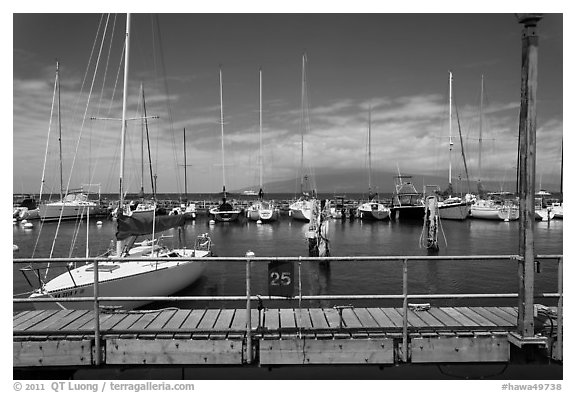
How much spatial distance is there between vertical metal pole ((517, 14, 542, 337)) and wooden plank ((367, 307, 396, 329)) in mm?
1829

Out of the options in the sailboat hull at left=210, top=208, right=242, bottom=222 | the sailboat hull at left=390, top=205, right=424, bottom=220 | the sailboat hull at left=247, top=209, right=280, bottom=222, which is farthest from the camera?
the sailboat hull at left=390, top=205, right=424, bottom=220

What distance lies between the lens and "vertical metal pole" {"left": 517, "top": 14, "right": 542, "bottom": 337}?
18.1ft

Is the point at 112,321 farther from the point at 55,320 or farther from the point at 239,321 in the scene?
the point at 239,321

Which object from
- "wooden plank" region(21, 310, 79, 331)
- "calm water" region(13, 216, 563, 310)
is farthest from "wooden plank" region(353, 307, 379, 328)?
"calm water" region(13, 216, 563, 310)

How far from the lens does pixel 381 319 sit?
669cm

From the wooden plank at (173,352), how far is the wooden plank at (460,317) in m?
3.33

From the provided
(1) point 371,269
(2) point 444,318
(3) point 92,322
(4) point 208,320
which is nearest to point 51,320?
(3) point 92,322

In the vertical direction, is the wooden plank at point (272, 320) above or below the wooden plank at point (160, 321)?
below

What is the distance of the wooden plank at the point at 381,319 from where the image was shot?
6.39 metres

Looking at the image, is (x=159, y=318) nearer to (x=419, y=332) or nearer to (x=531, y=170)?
(x=419, y=332)

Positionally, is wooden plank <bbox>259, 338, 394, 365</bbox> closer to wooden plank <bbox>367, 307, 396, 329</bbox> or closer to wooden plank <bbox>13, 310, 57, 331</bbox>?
wooden plank <bbox>367, 307, 396, 329</bbox>

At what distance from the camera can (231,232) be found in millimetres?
45219

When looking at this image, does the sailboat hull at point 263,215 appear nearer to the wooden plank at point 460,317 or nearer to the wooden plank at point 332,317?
the wooden plank at point 332,317

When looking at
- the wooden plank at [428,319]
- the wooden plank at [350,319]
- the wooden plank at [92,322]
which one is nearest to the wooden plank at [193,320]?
the wooden plank at [92,322]
